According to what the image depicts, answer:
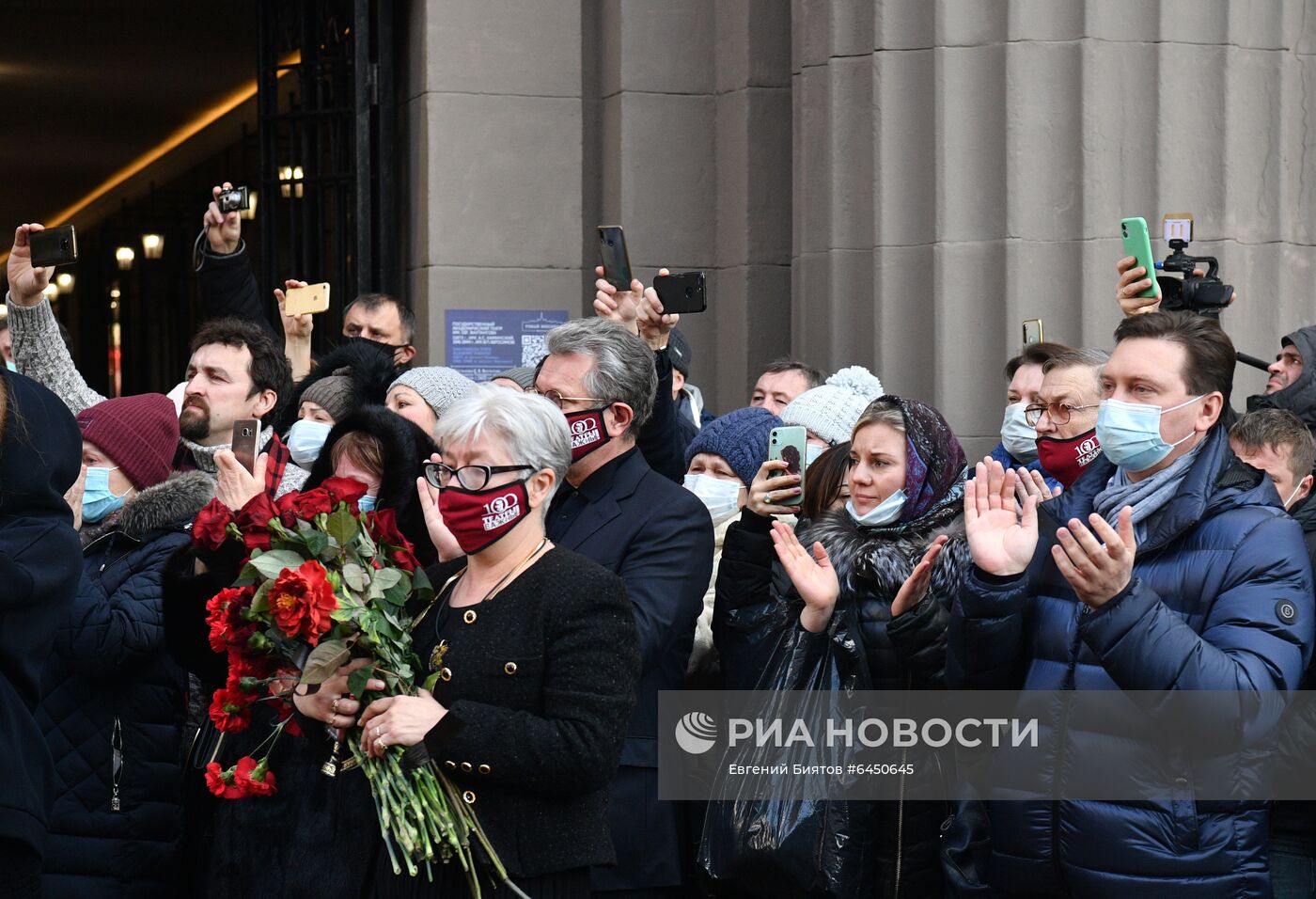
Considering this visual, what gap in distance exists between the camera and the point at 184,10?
40.0 ft

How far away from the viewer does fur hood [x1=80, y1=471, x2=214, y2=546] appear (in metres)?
4.41

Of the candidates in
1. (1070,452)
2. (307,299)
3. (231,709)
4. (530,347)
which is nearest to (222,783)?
(231,709)

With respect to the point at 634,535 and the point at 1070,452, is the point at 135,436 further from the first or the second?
the point at 1070,452

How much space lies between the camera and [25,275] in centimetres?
542

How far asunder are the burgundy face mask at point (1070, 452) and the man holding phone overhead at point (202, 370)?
7.67 ft

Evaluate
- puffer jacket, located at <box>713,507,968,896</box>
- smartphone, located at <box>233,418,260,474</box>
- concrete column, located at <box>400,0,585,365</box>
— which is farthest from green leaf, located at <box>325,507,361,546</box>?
concrete column, located at <box>400,0,585,365</box>

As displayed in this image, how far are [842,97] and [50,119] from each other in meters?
12.3

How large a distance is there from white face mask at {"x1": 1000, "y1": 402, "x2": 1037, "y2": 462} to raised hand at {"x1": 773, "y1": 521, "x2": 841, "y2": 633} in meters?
1.92

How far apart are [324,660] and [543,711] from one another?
45cm

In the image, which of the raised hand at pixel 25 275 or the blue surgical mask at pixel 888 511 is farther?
the raised hand at pixel 25 275

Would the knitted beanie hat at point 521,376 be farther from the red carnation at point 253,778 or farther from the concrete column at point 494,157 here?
the red carnation at point 253,778

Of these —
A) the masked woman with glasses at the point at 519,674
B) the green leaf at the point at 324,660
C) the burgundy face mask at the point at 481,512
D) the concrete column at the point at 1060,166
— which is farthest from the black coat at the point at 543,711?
the concrete column at the point at 1060,166

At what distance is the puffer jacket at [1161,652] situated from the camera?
3369mm

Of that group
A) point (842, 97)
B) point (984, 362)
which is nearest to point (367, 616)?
point (984, 362)
